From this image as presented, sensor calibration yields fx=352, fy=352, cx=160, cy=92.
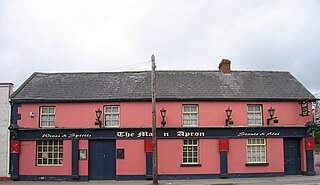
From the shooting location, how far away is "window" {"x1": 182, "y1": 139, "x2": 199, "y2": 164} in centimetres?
2266

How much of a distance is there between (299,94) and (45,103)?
17056 millimetres

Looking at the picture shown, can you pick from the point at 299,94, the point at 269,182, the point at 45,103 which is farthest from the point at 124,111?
the point at 299,94

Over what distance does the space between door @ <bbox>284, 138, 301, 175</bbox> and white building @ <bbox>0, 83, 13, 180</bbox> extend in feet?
59.4

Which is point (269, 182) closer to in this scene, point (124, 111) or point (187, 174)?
point (187, 174)

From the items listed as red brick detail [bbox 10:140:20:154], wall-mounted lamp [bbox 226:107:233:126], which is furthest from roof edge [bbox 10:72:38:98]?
wall-mounted lamp [bbox 226:107:233:126]

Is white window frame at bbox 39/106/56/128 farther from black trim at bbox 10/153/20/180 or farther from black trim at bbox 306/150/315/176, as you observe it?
black trim at bbox 306/150/315/176

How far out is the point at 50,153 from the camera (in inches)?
891

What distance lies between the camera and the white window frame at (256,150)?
22969mm

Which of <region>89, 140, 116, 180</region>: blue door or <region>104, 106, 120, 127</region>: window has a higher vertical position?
<region>104, 106, 120, 127</region>: window

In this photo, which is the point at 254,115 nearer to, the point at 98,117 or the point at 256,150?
the point at 256,150

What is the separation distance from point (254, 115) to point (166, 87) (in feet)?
20.3

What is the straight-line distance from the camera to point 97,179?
→ 22.4m

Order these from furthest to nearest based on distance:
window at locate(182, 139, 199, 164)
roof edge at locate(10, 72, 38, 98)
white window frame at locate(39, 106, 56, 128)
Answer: roof edge at locate(10, 72, 38, 98) → white window frame at locate(39, 106, 56, 128) → window at locate(182, 139, 199, 164)

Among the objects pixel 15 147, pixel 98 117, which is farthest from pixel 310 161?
pixel 15 147
